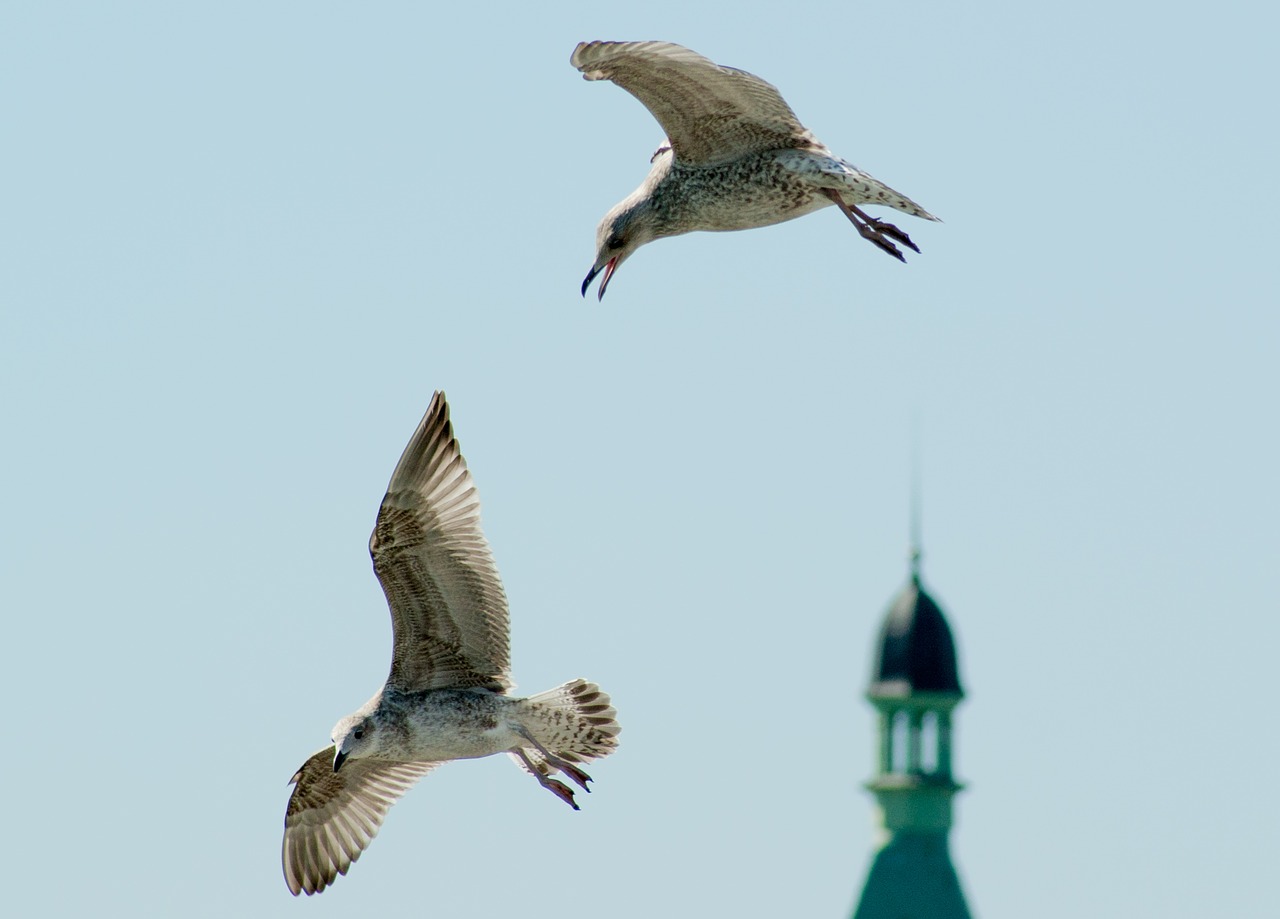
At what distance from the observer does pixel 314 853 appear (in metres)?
20.1

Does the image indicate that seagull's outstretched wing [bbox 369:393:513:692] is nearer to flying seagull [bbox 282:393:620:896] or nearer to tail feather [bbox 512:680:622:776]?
flying seagull [bbox 282:393:620:896]

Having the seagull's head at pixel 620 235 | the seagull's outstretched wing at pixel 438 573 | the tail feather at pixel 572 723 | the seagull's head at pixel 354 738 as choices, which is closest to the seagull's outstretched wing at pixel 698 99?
the seagull's head at pixel 620 235

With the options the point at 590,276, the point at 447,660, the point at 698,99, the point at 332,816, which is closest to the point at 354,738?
the point at 447,660

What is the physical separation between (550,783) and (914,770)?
7204cm

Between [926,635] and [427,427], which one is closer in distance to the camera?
[427,427]

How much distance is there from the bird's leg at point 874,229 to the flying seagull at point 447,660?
257 cm

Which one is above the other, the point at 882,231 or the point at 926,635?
the point at 926,635

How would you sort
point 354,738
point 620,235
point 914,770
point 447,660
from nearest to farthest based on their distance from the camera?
point 354,738 < point 447,660 < point 620,235 < point 914,770

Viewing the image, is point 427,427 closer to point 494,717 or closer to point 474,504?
point 474,504

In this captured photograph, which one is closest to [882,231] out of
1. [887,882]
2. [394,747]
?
[394,747]

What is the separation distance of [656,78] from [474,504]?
2650mm

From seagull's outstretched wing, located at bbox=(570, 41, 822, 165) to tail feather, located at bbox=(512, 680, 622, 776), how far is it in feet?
10.5

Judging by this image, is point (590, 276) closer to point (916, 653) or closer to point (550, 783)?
point (550, 783)

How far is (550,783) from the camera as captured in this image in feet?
62.4
